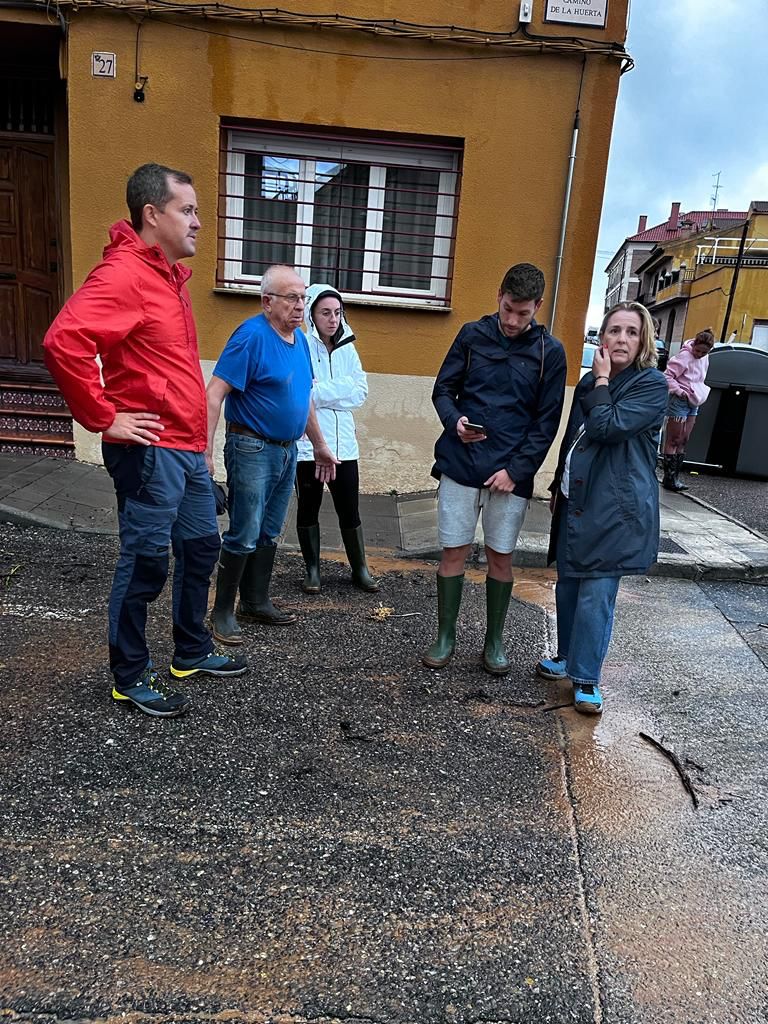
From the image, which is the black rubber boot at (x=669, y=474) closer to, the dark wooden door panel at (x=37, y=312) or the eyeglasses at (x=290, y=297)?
the eyeglasses at (x=290, y=297)

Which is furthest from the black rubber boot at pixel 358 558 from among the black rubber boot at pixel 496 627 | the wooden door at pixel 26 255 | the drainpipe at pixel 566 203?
the wooden door at pixel 26 255

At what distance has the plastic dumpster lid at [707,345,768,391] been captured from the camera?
10.2 metres

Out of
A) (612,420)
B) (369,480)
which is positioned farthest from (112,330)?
(369,480)

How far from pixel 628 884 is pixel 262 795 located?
4.06ft

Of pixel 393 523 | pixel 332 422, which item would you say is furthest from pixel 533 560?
pixel 332 422

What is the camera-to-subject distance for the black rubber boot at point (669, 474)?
29.4 feet

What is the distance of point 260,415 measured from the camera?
146 inches

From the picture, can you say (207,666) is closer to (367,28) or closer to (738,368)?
(367,28)

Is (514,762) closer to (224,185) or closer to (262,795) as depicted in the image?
(262,795)

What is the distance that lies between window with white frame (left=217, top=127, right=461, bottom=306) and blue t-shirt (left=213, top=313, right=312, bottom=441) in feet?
12.3

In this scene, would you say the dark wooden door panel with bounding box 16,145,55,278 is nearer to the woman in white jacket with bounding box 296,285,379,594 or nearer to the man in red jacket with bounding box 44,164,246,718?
the woman in white jacket with bounding box 296,285,379,594

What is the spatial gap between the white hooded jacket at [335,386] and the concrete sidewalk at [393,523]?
1295 millimetres

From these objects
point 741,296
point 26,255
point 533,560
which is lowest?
point 533,560

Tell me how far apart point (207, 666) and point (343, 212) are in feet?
17.6
